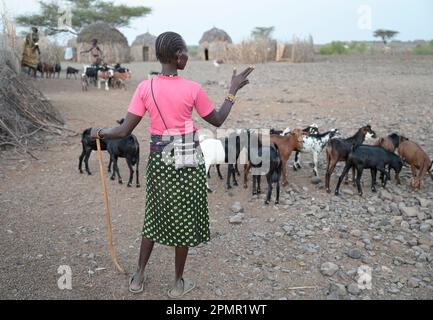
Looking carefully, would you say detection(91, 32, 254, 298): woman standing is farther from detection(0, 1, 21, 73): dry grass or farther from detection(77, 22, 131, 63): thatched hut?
detection(77, 22, 131, 63): thatched hut

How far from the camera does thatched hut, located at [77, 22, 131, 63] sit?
28406 millimetres

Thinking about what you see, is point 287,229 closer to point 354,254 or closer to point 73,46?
point 354,254

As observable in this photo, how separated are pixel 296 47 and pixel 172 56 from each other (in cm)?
2775

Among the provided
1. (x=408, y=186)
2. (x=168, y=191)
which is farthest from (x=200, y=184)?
(x=408, y=186)

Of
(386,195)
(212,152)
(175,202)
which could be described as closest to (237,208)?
(212,152)

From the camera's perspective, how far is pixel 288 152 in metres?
6.88

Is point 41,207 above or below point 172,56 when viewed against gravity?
below

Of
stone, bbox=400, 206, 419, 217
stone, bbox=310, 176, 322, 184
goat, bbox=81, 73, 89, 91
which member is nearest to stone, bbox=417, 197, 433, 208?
stone, bbox=400, 206, 419, 217

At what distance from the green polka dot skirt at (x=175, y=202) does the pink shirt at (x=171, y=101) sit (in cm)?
28

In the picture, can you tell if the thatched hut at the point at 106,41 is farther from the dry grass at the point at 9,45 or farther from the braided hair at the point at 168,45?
the braided hair at the point at 168,45

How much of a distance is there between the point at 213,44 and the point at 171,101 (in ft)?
109

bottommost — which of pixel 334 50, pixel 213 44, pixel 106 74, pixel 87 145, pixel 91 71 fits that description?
pixel 87 145

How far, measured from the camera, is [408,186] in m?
Answer: 6.70

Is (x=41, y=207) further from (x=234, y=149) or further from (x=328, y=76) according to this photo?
(x=328, y=76)
